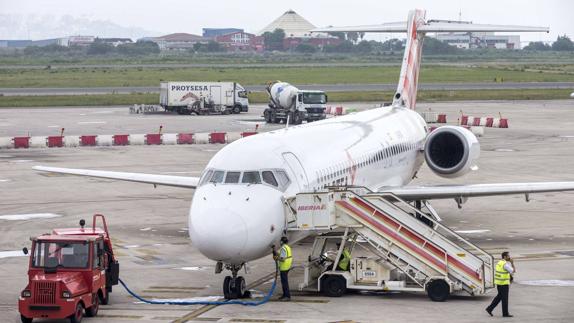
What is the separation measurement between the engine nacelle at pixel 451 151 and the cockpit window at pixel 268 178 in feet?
35.6

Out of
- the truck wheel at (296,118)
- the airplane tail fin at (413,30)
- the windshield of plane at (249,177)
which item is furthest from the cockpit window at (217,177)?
the truck wheel at (296,118)

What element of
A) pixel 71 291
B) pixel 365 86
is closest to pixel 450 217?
pixel 71 291

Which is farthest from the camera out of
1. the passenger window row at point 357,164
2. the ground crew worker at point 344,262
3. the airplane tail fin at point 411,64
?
the airplane tail fin at point 411,64

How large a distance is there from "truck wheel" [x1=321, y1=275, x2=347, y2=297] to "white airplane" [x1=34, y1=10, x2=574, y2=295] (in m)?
1.29

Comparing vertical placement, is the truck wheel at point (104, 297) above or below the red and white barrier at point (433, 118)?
below

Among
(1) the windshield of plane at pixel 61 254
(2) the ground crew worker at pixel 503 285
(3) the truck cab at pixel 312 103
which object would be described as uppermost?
(3) the truck cab at pixel 312 103

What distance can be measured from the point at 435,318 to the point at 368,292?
10.5 feet

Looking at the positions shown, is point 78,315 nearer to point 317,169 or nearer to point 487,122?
point 317,169

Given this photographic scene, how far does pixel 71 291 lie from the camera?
73.5 ft

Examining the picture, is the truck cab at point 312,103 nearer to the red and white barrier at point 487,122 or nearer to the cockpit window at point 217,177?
the red and white barrier at point 487,122

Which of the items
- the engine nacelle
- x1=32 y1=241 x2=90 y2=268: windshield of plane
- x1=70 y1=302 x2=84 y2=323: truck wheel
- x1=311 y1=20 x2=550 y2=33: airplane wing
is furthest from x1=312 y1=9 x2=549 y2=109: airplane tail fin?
x1=70 y1=302 x2=84 y2=323: truck wheel

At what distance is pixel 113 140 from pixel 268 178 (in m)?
39.1

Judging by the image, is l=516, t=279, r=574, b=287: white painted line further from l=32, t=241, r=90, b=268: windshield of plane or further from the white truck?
the white truck

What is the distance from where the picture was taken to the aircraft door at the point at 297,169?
26172mm
